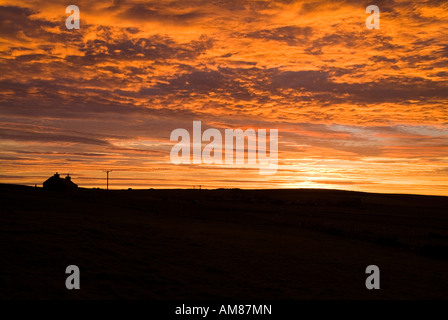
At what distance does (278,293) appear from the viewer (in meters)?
12.9

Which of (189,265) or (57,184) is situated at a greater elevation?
(57,184)

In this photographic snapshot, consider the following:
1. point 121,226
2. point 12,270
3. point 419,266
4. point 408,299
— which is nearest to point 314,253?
point 419,266

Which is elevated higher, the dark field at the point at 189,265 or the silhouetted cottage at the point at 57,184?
the silhouetted cottage at the point at 57,184

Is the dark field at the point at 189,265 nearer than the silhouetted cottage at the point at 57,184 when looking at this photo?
Yes

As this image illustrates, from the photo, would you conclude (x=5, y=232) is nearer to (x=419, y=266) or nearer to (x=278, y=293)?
(x=278, y=293)

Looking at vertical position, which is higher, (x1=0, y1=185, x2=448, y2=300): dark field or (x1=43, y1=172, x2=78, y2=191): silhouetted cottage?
(x1=43, y1=172, x2=78, y2=191): silhouetted cottage

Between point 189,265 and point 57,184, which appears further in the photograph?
point 57,184

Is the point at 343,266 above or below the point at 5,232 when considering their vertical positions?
below

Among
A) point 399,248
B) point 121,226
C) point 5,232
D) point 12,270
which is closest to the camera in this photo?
point 12,270

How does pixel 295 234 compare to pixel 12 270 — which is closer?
pixel 12 270

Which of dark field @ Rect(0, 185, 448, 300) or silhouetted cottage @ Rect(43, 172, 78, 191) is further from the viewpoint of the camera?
silhouetted cottage @ Rect(43, 172, 78, 191)

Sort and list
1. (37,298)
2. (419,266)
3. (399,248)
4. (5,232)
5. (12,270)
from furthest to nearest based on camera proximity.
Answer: (399,248) < (419,266) < (5,232) < (12,270) < (37,298)

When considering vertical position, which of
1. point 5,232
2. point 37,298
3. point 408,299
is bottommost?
point 408,299

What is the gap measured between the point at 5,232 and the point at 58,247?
10.1ft
